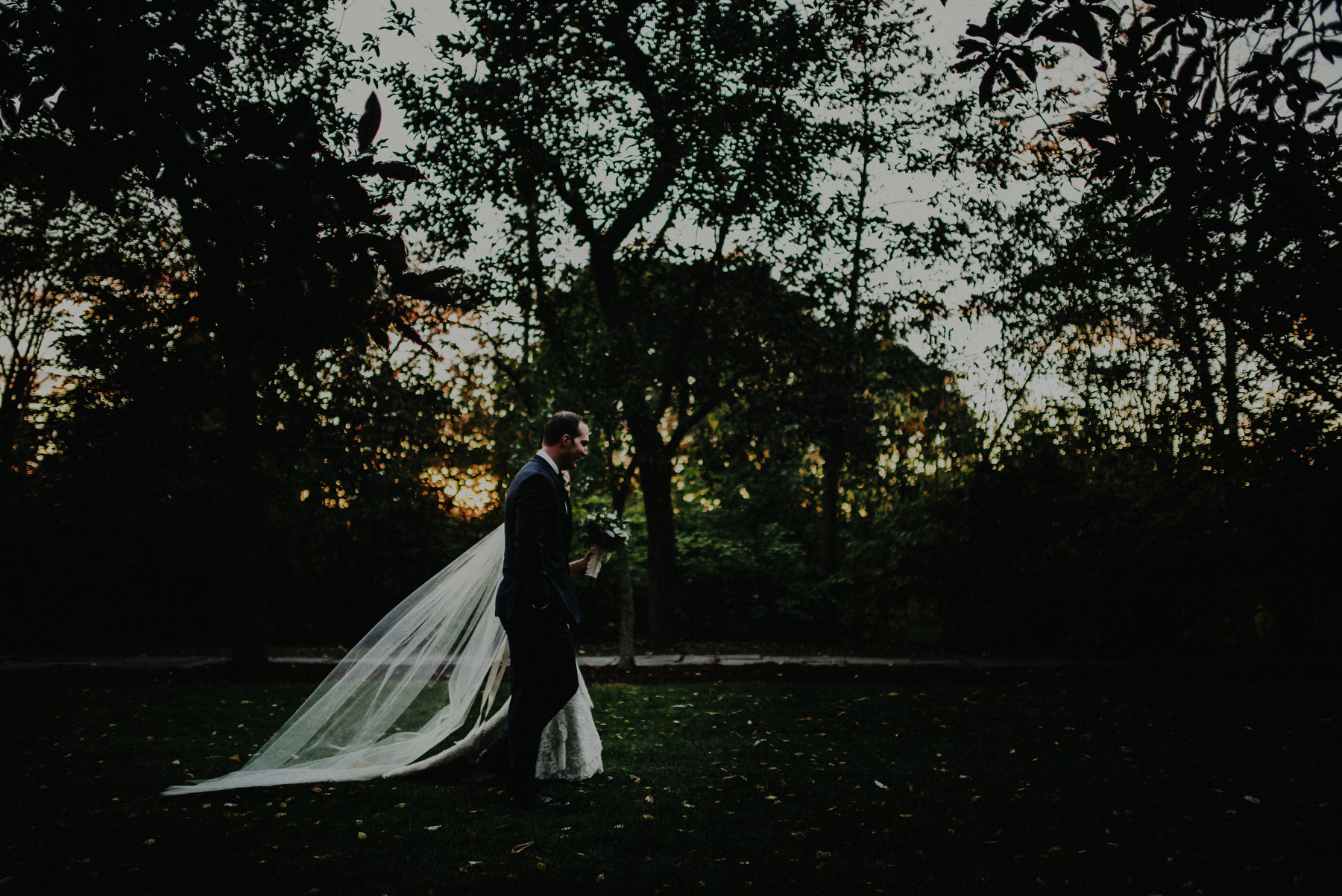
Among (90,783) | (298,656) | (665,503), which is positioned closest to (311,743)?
(90,783)

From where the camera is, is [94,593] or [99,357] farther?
[94,593]

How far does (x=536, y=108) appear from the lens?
28.1 ft

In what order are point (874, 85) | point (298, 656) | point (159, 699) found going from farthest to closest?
1. point (298, 656)
2. point (874, 85)
3. point (159, 699)

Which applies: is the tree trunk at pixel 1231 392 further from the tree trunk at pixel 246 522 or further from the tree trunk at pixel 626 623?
the tree trunk at pixel 246 522

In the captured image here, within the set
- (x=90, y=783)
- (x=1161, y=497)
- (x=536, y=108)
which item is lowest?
(x=90, y=783)

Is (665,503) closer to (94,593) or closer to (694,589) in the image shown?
(694,589)

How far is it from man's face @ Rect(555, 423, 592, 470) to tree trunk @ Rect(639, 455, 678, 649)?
25.8ft

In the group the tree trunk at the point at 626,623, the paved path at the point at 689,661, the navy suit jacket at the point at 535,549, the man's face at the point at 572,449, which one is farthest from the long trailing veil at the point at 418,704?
the paved path at the point at 689,661

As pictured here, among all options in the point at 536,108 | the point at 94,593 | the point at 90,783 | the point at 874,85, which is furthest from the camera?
the point at 94,593

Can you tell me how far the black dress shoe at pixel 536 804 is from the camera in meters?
4.48

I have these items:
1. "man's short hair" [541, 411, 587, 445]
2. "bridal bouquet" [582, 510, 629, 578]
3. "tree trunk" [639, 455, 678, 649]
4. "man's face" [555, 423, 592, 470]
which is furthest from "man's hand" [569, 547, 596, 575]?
"tree trunk" [639, 455, 678, 649]

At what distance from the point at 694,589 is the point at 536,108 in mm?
8533

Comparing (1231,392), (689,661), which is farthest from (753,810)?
(1231,392)

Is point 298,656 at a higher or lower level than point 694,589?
lower
